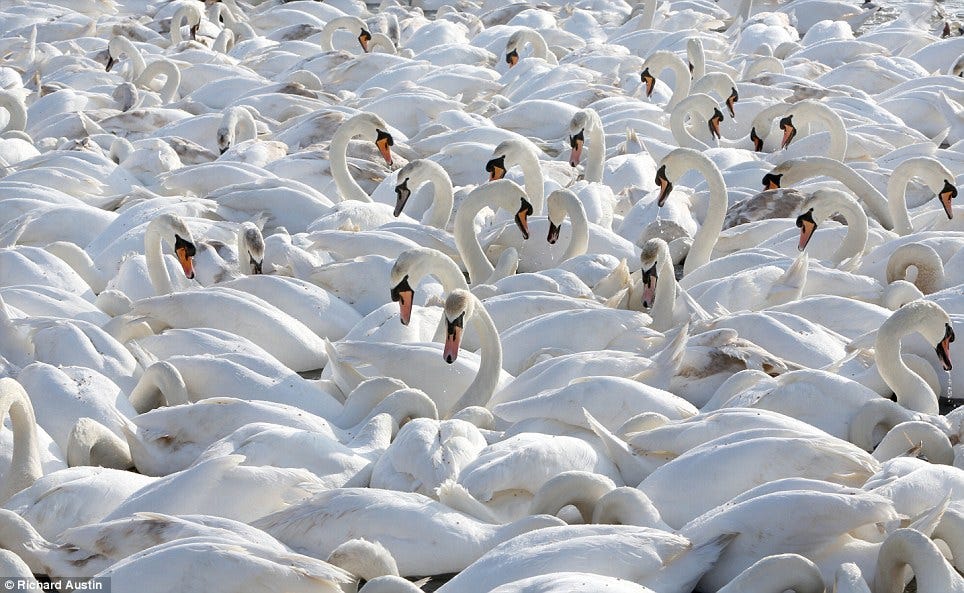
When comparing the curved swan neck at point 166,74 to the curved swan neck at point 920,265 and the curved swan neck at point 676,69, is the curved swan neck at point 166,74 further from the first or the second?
the curved swan neck at point 920,265

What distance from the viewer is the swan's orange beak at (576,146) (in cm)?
1055

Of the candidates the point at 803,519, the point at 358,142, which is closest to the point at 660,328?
the point at 803,519

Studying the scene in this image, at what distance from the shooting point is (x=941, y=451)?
18.2 feet

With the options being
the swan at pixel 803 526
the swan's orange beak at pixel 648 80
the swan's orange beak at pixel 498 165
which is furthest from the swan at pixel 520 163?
the swan at pixel 803 526

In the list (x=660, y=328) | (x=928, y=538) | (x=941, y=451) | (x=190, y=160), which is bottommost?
(x=190, y=160)

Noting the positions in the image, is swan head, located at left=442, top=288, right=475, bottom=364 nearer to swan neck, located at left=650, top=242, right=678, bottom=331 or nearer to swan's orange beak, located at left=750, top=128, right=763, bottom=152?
Result: swan neck, located at left=650, top=242, right=678, bottom=331

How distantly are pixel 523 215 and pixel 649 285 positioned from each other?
1.29m

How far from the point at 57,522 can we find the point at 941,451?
3.22 meters

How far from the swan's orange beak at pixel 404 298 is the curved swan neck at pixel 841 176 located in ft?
11.3


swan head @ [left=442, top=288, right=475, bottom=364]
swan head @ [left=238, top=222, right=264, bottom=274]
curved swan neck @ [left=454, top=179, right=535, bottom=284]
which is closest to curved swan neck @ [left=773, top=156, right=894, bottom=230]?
curved swan neck @ [left=454, top=179, right=535, bottom=284]

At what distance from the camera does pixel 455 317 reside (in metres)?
6.53

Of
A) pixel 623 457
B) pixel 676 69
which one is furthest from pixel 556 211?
pixel 676 69

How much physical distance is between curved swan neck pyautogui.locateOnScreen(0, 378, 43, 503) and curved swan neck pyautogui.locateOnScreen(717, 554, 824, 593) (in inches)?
110

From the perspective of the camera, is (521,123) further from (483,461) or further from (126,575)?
(126,575)
